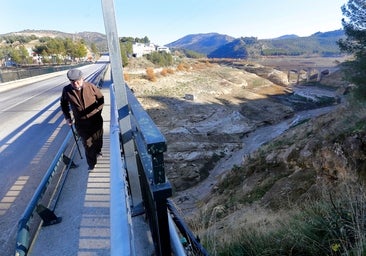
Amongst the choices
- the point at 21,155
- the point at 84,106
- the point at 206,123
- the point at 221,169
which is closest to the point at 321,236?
the point at 84,106

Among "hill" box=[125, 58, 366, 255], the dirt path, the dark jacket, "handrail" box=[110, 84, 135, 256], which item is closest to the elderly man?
the dark jacket

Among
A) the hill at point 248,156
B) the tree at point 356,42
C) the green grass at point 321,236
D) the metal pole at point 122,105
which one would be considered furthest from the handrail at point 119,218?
the tree at point 356,42

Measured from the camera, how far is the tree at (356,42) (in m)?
18.6

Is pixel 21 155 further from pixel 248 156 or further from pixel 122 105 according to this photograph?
pixel 248 156

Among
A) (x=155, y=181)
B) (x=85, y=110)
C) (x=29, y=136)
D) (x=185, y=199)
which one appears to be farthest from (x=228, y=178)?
(x=155, y=181)

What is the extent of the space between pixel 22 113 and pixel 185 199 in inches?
359

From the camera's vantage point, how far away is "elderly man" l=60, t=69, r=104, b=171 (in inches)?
168

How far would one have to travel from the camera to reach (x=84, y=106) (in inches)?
170

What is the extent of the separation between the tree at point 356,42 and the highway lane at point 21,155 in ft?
63.3

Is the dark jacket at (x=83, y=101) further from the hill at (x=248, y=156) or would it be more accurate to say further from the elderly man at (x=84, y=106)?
the hill at (x=248, y=156)

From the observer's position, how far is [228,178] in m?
13.8

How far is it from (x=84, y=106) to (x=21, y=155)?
319cm

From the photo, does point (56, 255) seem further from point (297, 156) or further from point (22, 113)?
point (22, 113)

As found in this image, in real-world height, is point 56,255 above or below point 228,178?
above
